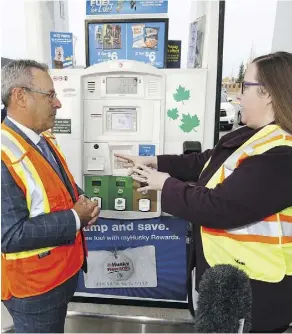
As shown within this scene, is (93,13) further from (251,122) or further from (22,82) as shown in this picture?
(251,122)

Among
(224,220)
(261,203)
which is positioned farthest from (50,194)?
(261,203)

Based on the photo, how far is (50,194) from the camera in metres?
1.32

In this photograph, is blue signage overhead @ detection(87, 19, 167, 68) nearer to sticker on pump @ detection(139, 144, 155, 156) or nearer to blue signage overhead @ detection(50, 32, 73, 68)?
blue signage overhead @ detection(50, 32, 73, 68)

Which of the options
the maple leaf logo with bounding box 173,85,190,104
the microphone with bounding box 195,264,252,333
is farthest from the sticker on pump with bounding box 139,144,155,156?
the microphone with bounding box 195,264,252,333

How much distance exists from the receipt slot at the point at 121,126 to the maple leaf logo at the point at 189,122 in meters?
0.14

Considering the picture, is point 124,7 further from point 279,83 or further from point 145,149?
point 279,83

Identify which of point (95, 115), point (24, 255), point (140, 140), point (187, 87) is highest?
point (187, 87)

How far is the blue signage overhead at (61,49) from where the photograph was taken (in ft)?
7.06

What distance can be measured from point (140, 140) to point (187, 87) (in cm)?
43

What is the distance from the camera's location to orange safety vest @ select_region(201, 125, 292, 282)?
110 cm

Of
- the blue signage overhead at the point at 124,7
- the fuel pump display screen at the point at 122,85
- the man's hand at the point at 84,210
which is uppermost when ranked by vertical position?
the blue signage overhead at the point at 124,7

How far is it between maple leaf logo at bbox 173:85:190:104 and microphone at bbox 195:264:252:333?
1471 millimetres

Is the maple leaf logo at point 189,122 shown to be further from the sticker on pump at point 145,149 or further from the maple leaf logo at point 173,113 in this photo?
the sticker on pump at point 145,149

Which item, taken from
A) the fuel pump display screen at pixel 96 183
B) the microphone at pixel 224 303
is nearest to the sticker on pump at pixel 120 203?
the fuel pump display screen at pixel 96 183
